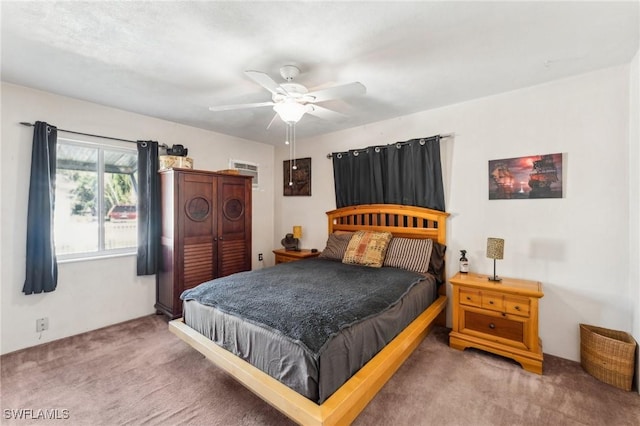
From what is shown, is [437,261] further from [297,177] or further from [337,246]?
[297,177]

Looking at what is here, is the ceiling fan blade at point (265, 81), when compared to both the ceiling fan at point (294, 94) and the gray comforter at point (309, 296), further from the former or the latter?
the gray comforter at point (309, 296)

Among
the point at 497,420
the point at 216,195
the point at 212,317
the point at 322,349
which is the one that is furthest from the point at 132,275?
the point at 497,420

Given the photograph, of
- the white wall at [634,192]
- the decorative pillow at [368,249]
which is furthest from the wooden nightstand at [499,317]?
the decorative pillow at [368,249]

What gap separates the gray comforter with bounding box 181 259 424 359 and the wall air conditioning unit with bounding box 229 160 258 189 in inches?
87.2

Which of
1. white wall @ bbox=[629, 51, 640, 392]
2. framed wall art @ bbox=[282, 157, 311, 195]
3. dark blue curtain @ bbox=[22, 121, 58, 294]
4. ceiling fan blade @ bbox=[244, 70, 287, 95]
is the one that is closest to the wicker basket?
white wall @ bbox=[629, 51, 640, 392]

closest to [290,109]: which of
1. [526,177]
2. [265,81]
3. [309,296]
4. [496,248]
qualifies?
[265,81]

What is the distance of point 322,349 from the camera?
4.89 feet

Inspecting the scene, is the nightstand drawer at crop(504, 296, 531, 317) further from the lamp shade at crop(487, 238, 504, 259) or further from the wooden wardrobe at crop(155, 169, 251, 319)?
the wooden wardrobe at crop(155, 169, 251, 319)

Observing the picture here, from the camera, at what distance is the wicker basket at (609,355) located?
2.03 metres

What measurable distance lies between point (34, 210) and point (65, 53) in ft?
5.15

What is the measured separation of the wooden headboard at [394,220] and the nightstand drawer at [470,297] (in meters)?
0.69

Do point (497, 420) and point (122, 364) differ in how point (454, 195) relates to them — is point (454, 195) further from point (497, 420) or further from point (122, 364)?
point (122, 364)

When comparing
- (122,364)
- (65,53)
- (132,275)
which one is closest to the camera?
(65,53)

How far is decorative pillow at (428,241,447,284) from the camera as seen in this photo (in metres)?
3.06
